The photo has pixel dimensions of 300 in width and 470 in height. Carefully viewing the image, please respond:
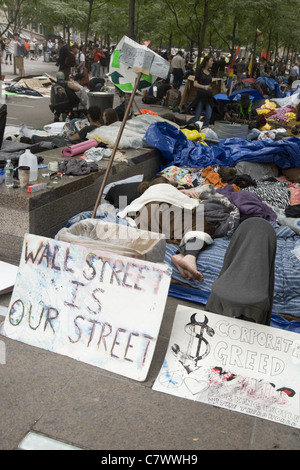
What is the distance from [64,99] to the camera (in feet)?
31.5

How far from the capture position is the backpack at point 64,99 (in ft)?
31.3

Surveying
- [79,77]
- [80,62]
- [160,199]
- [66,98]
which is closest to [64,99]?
[66,98]

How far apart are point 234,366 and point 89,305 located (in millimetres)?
1049

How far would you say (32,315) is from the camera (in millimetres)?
3428

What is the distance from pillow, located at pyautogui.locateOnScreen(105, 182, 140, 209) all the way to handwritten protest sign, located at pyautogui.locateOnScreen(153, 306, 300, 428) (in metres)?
2.45

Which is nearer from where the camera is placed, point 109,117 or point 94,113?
point 94,113

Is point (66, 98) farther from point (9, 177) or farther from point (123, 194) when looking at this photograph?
point (9, 177)

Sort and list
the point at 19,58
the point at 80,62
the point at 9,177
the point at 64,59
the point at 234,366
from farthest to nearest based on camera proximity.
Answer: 1. the point at 19,58
2. the point at 80,62
3. the point at 64,59
4. the point at 9,177
5. the point at 234,366

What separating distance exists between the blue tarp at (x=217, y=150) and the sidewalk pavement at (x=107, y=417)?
4807 millimetres

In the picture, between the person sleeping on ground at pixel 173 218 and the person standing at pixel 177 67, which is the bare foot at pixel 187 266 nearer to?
the person sleeping on ground at pixel 173 218

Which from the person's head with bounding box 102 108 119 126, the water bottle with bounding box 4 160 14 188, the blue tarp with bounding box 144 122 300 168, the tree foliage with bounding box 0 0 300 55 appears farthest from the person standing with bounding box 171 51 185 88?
the water bottle with bounding box 4 160 14 188

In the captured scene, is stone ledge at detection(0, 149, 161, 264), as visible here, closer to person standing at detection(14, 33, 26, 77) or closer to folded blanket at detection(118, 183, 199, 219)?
folded blanket at detection(118, 183, 199, 219)

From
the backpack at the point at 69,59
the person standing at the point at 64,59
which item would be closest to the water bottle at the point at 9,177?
the person standing at the point at 64,59

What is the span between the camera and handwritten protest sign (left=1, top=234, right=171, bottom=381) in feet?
10.4
